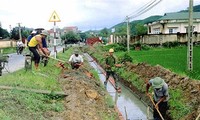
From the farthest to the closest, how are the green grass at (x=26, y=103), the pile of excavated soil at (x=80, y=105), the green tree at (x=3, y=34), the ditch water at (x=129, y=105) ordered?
1. the green tree at (x=3, y=34)
2. the ditch water at (x=129, y=105)
3. the pile of excavated soil at (x=80, y=105)
4. the green grass at (x=26, y=103)

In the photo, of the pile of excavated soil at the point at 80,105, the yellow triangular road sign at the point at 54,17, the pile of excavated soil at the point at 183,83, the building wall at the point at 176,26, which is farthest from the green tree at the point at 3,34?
the pile of excavated soil at the point at 80,105

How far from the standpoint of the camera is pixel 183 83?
1166cm

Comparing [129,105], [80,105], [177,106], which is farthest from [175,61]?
[80,105]

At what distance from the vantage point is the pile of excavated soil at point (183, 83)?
9.33m

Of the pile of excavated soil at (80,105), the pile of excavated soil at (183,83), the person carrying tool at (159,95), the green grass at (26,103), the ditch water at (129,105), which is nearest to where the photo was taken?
the green grass at (26,103)

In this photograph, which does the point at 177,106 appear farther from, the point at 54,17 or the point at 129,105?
Result: the point at 54,17

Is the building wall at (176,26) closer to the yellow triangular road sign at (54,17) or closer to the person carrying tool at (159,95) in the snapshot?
the yellow triangular road sign at (54,17)

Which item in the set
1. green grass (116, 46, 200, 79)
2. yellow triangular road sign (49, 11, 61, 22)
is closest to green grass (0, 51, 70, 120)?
green grass (116, 46, 200, 79)

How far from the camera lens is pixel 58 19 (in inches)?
669

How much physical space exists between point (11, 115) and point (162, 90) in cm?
421

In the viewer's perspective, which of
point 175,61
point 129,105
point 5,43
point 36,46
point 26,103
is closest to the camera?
point 26,103

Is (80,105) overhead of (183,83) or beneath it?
beneath

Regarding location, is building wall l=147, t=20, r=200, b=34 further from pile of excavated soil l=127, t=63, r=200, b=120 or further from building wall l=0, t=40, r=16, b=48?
pile of excavated soil l=127, t=63, r=200, b=120

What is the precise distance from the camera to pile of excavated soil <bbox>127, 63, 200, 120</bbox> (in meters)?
9.33
